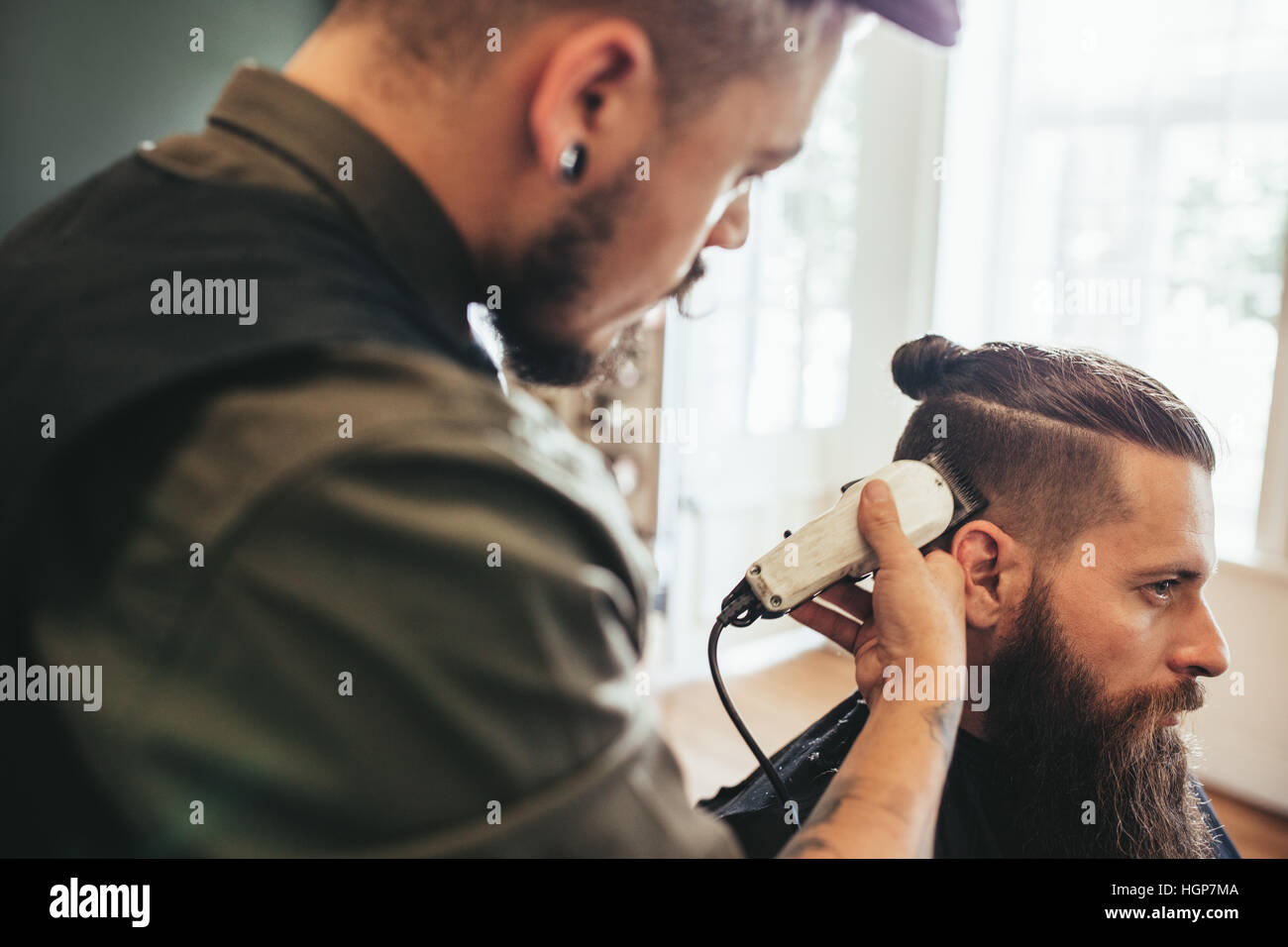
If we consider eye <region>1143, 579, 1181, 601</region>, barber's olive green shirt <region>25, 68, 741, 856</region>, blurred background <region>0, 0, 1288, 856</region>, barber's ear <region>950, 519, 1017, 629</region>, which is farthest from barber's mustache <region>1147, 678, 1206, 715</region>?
blurred background <region>0, 0, 1288, 856</region>

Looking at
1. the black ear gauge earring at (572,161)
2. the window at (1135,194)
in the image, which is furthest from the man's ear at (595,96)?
the window at (1135,194)

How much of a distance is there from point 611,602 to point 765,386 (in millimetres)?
3715

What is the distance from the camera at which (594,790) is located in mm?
445

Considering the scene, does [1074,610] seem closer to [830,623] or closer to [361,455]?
[830,623]

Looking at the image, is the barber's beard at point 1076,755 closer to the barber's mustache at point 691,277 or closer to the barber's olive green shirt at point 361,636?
the barber's mustache at point 691,277

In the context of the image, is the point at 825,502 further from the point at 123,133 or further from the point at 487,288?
the point at 487,288

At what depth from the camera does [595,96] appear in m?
0.55

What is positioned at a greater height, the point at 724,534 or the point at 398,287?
the point at 398,287

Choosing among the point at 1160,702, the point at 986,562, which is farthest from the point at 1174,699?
the point at 986,562

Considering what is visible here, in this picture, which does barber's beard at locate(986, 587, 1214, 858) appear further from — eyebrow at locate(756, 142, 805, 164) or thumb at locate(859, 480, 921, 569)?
eyebrow at locate(756, 142, 805, 164)

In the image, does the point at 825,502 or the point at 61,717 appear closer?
the point at 61,717
